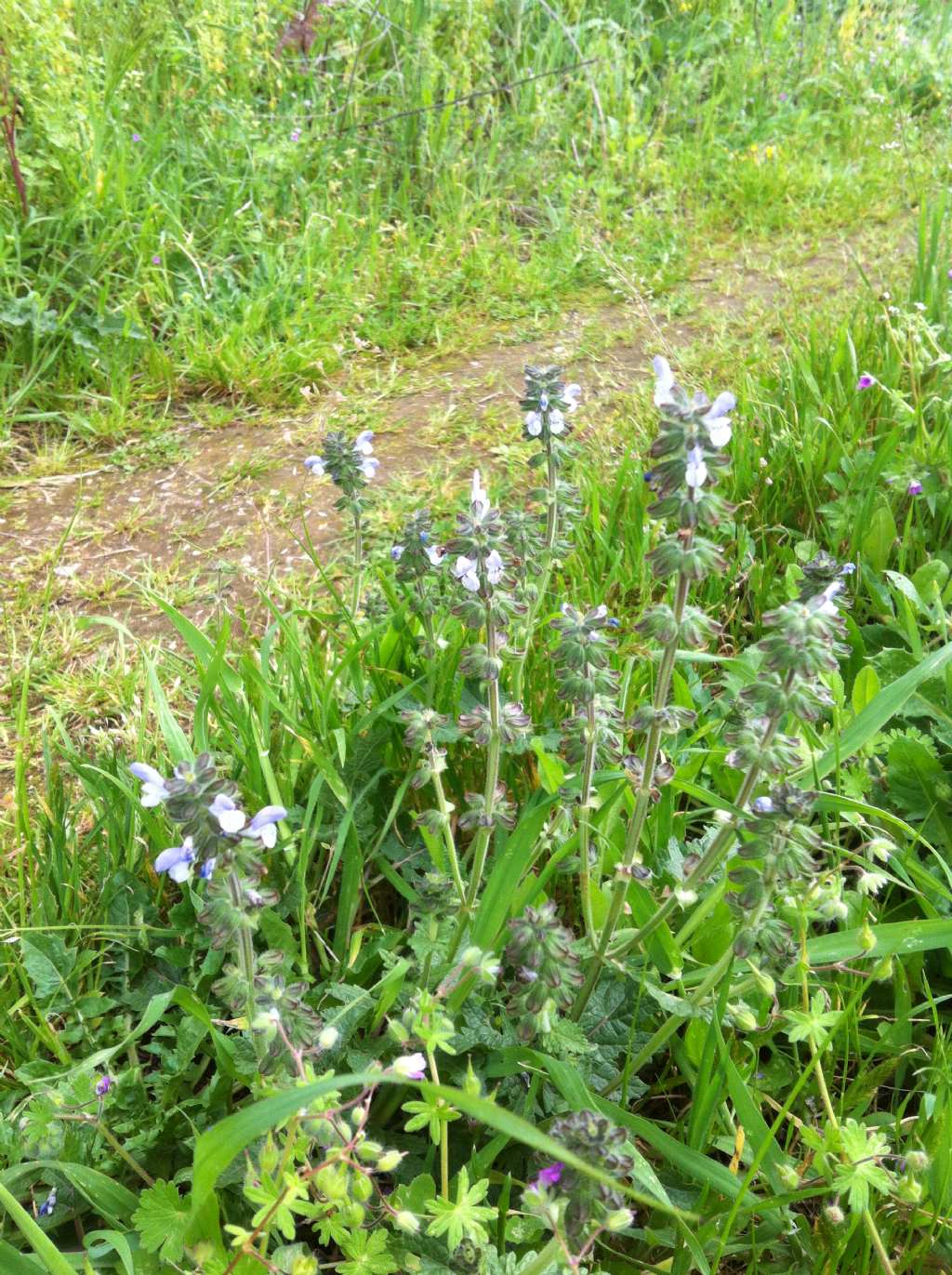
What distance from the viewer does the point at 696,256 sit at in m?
4.85

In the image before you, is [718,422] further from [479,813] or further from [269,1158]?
[269,1158]

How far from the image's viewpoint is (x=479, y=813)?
165cm

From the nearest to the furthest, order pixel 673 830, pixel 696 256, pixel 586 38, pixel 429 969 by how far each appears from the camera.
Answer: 1. pixel 429 969
2. pixel 673 830
3. pixel 696 256
4. pixel 586 38

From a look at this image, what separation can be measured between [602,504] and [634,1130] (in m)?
1.81

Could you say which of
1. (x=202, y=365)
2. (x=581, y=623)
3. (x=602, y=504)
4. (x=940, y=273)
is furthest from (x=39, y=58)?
(x=581, y=623)

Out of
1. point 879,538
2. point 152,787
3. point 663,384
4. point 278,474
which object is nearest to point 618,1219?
point 152,787

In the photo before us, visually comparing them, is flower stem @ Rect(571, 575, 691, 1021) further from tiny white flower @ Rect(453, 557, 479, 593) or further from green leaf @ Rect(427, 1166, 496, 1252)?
green leaf @ Rect(427, 1166, 496, 1252)

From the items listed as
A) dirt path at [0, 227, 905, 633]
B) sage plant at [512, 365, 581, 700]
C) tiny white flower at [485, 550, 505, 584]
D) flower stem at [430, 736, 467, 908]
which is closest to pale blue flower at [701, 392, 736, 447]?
tiny white flower at [485, 550, 505, 584]

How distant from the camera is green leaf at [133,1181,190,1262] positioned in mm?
1328

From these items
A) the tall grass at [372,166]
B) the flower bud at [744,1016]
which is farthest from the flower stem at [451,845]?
the tall grass at [372,166]

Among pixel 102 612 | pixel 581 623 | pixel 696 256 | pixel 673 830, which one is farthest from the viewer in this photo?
pixel 696 256

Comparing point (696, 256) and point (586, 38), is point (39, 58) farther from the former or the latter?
point (586, 38)

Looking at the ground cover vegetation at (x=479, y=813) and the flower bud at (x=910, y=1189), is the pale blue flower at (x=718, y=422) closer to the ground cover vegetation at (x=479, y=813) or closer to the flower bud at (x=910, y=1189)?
the ground cover vegetation at (x=479, y=813)

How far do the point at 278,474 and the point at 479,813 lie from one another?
7.00 feet
